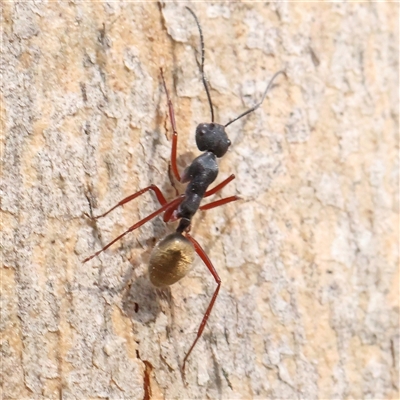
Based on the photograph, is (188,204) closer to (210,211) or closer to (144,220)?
(210,211)

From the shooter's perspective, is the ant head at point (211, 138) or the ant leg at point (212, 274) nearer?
the ant leg at point (212, 274)

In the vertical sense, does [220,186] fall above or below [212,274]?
above

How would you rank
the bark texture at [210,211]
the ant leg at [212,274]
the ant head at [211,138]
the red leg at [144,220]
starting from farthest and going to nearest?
the ant head at [211,138]
the ant leg at [212,274]
the red leg at [144,220]
the bark texture at [210,211]

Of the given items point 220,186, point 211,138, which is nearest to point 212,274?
point 220,186

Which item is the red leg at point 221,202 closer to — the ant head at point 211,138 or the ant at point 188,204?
the ant at point 188,204

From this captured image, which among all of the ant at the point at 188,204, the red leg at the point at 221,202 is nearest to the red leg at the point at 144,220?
the ant at the point at 188,204

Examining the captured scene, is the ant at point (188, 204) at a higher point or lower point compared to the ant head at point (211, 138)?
lower

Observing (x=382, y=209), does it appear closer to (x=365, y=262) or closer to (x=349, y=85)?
(x=365, y=262)
